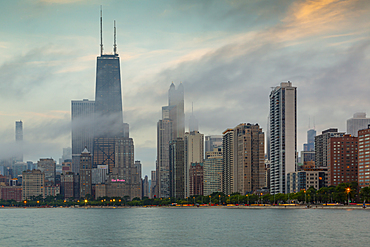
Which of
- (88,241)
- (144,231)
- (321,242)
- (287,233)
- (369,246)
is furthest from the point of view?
(144,231)

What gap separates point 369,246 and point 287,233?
3433 centimetres

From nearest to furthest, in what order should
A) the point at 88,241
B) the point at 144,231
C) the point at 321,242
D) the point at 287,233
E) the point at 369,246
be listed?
the point at 369,246
the point at 321,242
the point at 88,241
the point at 287,233
the point at 144,231

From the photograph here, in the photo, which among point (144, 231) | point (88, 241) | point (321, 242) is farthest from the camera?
point (144, 231)

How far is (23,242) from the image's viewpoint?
139250 millimetres

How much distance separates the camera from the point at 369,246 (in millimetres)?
118562

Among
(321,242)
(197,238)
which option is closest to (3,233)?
(197,238)

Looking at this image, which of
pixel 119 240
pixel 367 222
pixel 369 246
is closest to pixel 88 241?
pixel 119 240

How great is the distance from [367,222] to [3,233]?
122658 mm

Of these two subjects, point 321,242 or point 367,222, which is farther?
point 367,222

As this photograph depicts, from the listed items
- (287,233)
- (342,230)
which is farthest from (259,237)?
(342,230)

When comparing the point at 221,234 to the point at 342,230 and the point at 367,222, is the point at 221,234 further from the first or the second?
the point at 367,222

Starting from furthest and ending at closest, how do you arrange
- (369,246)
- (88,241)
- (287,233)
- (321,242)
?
1. (287,233)
2. (88,241)
3. (321,242)
4. (369,246)

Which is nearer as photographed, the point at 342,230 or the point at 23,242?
the point at 23,242

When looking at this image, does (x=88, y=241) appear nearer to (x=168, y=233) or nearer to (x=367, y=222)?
(x=168, y=233)
